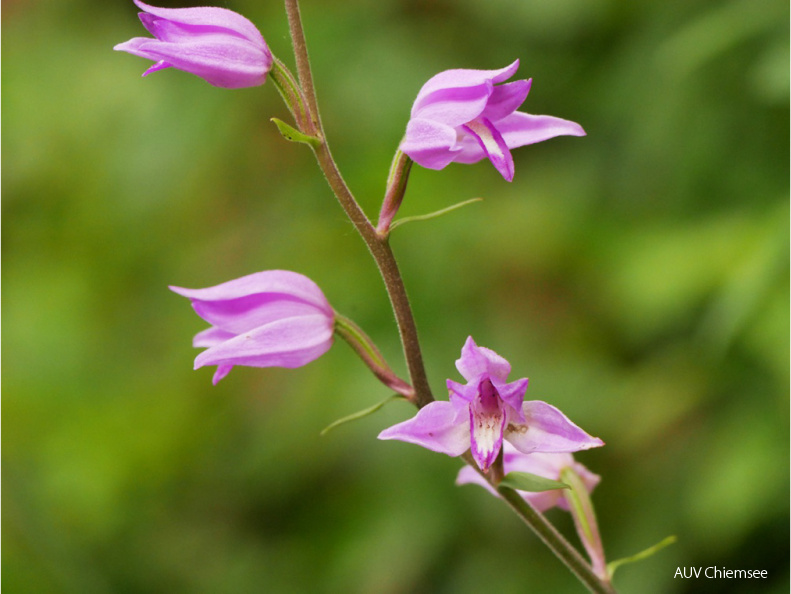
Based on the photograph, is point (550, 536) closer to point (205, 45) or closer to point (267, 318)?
point (267, 318)

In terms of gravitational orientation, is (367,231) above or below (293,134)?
below

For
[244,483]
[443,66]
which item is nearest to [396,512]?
[244,483]

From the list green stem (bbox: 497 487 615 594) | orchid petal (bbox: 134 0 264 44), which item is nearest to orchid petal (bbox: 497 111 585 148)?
orchid petal (bbox: 134 0 264 44)

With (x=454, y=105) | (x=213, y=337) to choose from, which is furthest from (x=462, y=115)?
(x=213, y=337)

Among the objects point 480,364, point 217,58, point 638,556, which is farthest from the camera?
point 638,556

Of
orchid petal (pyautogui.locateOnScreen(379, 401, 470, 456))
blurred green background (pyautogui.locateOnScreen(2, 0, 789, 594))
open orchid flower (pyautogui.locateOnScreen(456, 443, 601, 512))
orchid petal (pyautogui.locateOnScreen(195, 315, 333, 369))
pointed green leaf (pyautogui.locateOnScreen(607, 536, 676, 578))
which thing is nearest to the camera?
orchid petal (pyautogui.locateOnScreen(379, 401, 470, 456))

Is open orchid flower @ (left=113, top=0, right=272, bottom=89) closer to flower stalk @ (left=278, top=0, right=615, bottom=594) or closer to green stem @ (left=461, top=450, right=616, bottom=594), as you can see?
flower stalk @ (left=278, top=0, right=615, bottom=594)
